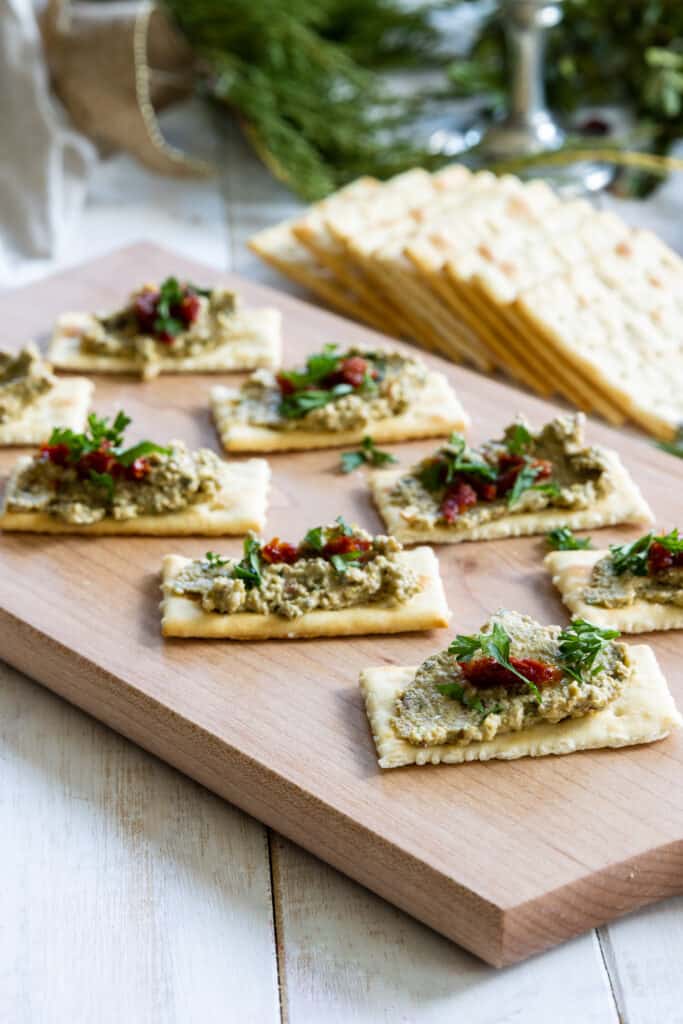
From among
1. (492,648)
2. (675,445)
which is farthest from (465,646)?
(675,445)

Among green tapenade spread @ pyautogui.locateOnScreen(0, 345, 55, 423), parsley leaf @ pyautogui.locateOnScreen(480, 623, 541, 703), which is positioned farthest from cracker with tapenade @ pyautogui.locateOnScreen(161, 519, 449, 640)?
green tapenade spread @ pyautogui.locateOnScreen(0, 345, 55, 423)

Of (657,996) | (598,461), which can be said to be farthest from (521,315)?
(657,996)

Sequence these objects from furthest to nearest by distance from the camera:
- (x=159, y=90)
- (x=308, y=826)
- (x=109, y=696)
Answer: (x=159, y=90) < (x=109, y=696) < (x=308, y=826)

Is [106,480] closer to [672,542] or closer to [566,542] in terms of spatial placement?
[566,542]

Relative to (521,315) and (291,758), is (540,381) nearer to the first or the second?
(521,315)

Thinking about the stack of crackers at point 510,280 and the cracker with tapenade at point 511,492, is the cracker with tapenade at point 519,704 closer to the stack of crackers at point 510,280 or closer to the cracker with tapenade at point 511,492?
the cracker with tapenade at point 511,492

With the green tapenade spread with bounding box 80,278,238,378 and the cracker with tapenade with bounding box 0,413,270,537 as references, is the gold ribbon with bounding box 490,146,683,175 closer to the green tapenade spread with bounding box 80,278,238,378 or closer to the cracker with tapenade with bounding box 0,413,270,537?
the green tapenade spread with bounding box 80,278,238,378

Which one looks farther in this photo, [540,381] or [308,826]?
[540,381]
